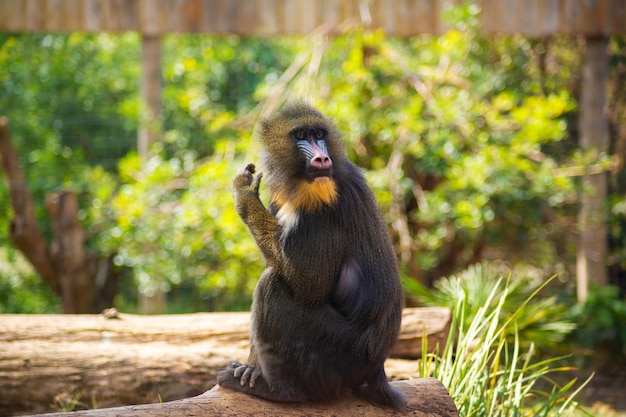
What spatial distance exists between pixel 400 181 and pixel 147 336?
3.03 metres

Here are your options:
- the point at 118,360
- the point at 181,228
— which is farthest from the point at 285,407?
the point at 181,228

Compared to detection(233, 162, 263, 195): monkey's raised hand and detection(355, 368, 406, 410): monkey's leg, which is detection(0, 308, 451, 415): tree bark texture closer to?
detection(355, 368, 406, 410): monkey's leg

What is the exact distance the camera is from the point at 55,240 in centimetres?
779

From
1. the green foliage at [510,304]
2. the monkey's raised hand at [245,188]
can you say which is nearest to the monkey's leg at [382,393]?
the monkey's raised hand at [245,188]

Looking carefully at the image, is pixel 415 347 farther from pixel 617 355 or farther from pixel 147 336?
pixel 617 355

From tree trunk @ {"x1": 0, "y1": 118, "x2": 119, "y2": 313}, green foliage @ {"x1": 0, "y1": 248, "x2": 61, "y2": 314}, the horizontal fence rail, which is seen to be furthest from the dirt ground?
green foliage @ {"x1": 0, "y1": 248, "x2": 61, "y2": 314}

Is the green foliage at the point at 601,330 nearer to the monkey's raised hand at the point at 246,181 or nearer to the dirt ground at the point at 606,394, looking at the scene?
the dirt ground at the point at 606,394

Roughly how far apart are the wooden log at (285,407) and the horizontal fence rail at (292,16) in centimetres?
439

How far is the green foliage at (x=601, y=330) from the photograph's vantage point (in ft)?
23.0

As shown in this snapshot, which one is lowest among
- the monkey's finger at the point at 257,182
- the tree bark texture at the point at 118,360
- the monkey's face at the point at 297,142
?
the tree bark texture at the point at 118,360

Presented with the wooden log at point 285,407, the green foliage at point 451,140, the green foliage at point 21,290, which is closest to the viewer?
the wooden log at point 285,407

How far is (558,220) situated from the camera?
735cm

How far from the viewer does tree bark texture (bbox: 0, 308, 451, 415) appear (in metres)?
4.54

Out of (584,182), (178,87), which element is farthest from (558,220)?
(178,87)
